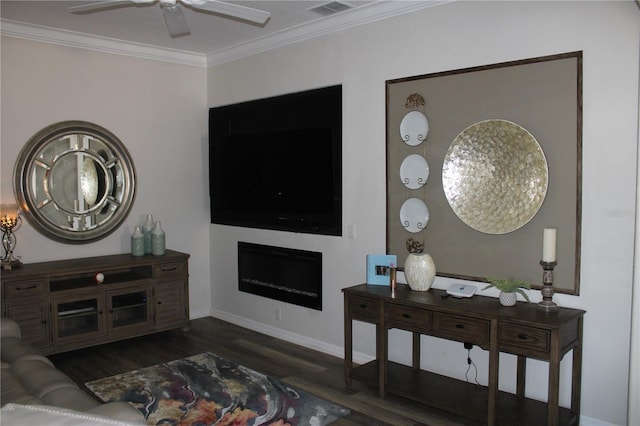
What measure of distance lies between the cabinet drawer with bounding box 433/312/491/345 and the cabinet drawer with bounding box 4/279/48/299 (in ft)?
10.3

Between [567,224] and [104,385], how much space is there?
3345 millimetres

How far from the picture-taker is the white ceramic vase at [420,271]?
358 centimetres

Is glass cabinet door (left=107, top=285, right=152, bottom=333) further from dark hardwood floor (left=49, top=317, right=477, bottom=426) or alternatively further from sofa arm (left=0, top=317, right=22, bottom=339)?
sofa arm (left=0, top=317, right=22, bottom=339)

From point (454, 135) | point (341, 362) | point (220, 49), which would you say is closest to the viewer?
point (454, 135)

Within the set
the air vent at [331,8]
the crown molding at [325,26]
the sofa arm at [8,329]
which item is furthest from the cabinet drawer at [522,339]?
the sofa arm at [8,329]

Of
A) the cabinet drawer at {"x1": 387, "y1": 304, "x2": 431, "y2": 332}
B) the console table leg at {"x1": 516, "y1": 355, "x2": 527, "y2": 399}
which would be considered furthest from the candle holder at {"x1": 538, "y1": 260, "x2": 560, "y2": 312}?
the cabinet drawer at {"x1": 387, "y1": 304, "x2": 431, "y2": 332}

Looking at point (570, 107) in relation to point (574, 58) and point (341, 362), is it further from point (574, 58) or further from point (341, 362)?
point (341, 362)

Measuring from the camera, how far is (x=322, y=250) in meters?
4.62

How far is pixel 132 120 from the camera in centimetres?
529

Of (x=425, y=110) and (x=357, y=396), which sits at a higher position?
(x=425, y=110)

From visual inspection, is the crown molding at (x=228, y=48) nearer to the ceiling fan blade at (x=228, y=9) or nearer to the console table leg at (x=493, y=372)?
the ceiling fan blade at (x=228, y=9)

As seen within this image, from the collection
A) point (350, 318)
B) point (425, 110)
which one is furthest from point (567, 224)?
point (350, 318)

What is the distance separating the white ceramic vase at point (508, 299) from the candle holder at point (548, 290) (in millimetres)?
146

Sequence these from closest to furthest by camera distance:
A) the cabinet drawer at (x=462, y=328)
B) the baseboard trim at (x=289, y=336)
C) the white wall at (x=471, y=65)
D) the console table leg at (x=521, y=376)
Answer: the white wall at (x=471, y=65) → the cabinet drawer at (x=462, y=328) → the console table leg at (x=521, y=376) → the baseboard trim at (x=289, y=336)
